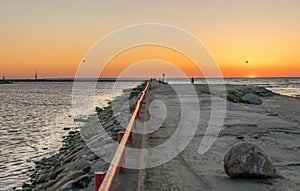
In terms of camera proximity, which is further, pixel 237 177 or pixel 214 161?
pixel 214 161

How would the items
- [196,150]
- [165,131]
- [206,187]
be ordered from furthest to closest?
[165,131]
[196,150]
[206,187]

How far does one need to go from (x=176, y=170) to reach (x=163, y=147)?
236cm

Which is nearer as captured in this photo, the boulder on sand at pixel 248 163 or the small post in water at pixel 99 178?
the small post in water at pixel 99 178

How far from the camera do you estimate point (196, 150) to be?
9914mm

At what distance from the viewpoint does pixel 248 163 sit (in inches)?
281

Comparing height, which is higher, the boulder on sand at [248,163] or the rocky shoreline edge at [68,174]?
the boulder on sand at [248,163]

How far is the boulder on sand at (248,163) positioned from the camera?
716 cm

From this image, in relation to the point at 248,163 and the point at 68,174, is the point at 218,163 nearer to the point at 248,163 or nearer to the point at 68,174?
the point at 248,163

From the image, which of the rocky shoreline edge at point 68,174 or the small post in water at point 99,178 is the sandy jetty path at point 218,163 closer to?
the rocky shoreline edge at point 68,174

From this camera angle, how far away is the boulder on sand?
7160 mm

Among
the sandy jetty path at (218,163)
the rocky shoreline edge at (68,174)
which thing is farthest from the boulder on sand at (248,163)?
the rocky shoreline edge at (68,174)

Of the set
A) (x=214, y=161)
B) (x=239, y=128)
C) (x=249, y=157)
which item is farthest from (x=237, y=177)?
(x=239, y=128)

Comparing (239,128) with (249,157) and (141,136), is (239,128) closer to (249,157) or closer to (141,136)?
(141,136)

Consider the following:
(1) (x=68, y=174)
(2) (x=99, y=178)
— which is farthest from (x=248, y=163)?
(1) (x=68, y=174)
